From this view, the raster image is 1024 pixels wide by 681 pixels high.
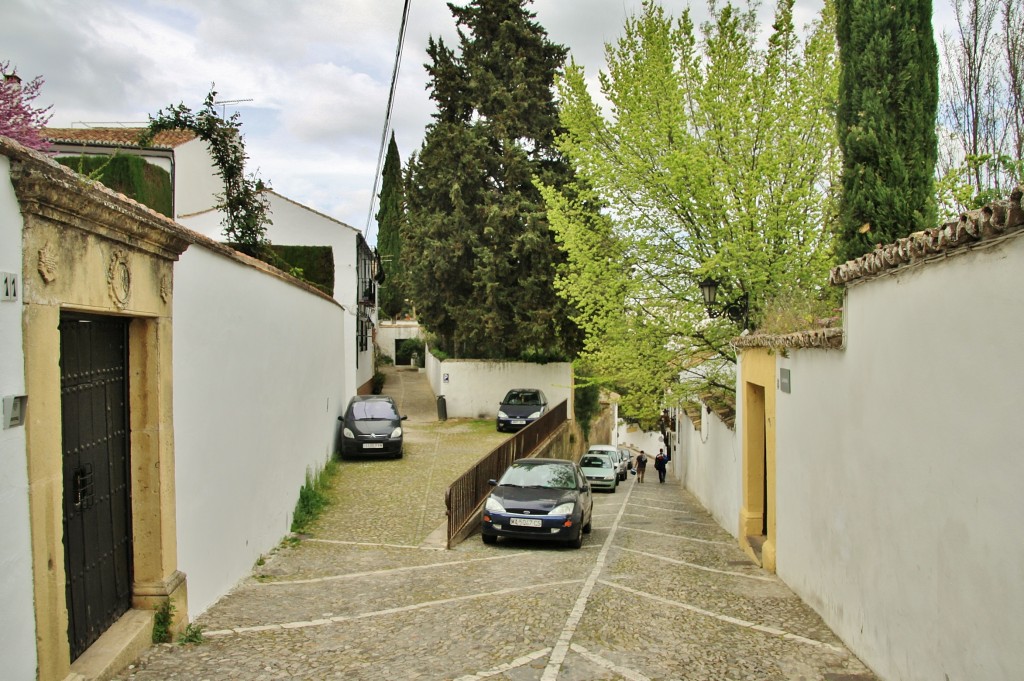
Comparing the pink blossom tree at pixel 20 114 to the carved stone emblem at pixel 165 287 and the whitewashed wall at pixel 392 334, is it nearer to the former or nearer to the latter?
the carved stone emblem at pixel 165 287

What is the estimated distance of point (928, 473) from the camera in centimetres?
459

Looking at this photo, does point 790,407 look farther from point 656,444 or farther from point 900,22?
point 656,444

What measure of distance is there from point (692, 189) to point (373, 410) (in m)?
9.47

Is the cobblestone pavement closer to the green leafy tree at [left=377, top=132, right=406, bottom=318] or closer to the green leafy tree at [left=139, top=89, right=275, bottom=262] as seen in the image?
the green leafy tree at [left=139, top=89, right=275, bottom=262]

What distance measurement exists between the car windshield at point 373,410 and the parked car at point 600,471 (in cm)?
765

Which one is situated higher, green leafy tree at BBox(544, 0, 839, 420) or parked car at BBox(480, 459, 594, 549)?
green leafy tree at BBox(544, 0, 839, 420)

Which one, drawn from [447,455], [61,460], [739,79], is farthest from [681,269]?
[61,460]

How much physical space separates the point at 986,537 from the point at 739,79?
10.9 m

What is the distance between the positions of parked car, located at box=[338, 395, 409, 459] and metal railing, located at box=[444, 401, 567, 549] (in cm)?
300

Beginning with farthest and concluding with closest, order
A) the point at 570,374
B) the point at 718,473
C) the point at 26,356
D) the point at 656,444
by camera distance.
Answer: the point at 656,444, the point at 570,374, the point at 718,473, the point at 26,356

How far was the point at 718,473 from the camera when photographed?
1534 centimetres

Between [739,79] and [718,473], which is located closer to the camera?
[739,79]

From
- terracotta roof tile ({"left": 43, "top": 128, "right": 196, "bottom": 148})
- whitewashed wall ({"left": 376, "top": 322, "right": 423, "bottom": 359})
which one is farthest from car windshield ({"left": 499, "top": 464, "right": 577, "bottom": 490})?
whitewashed wall ({"left": 376, "top": 322, "right": 423, "bottom": 359})

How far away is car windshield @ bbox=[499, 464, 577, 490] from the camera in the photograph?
38.2 feet
